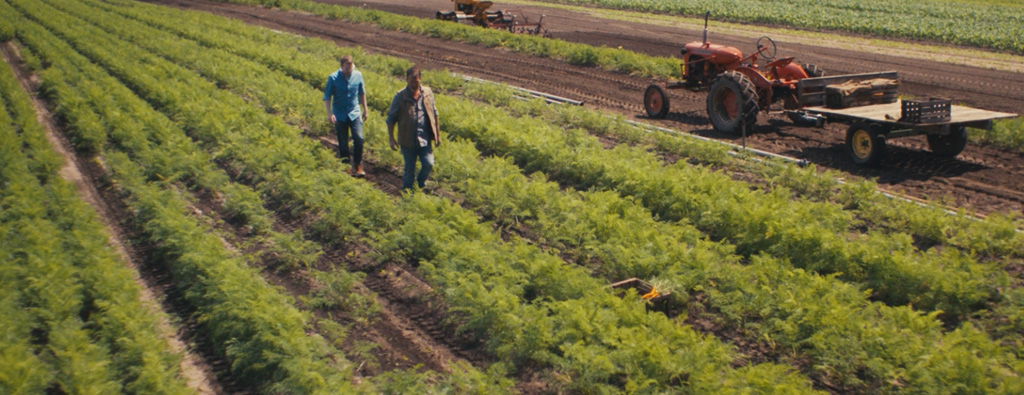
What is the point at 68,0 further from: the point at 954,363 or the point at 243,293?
the point at 954,363

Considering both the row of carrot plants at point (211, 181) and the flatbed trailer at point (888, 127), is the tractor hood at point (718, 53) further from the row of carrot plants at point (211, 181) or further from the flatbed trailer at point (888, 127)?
the row of carrot plants at point (211, 181)

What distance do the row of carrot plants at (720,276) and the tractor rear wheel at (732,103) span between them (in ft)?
16.7

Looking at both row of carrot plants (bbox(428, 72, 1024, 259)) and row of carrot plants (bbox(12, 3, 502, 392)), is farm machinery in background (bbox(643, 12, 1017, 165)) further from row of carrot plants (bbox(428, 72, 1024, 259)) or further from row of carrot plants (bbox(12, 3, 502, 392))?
row of carrot plants (bbox(12, 3, 502, 392))

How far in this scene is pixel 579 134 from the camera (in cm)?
1426

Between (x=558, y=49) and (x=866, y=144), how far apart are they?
13.3 m

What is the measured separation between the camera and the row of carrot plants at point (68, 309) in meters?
6.50

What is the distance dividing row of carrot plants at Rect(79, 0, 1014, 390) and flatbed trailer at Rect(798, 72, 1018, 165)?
5.00 meters

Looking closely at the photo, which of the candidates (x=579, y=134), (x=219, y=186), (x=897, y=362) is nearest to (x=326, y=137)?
(x=219, y=186)

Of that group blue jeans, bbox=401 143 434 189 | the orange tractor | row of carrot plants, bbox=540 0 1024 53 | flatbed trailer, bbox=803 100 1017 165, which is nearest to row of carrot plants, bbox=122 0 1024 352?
flatbed trailer, bbox=803 100 1017 165

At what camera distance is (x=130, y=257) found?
32.2 feet

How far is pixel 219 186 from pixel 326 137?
11.6 feet

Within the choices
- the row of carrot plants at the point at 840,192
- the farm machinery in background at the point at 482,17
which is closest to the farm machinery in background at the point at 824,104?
the row of carrot plants at the point at 840,192

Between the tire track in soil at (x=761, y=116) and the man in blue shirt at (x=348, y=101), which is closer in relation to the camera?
the tire track in soil at (x=761, y=116)

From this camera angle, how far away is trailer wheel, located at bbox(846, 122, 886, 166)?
1316cm
